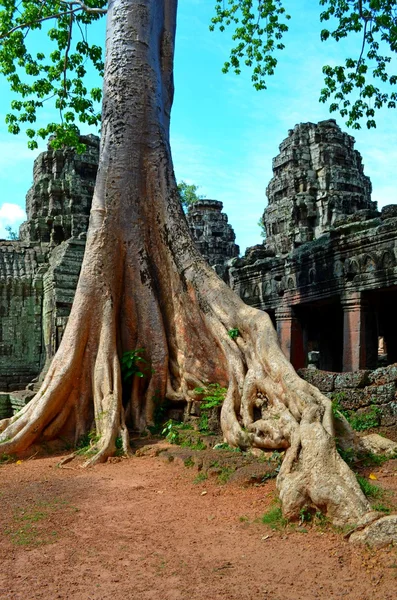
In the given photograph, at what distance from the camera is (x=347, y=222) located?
9195 millimetres

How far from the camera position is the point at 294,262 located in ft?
34.4

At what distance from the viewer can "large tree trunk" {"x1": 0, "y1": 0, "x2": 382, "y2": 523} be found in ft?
16.7

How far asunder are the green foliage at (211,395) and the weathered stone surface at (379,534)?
255 centimetres

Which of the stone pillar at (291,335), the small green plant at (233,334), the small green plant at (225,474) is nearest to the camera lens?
the small green plant at (225,474)

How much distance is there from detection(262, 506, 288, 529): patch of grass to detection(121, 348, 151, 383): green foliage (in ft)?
9.43

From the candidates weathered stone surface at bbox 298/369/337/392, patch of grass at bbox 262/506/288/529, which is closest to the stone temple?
weathered stone surface at bbox 298/369/337/392

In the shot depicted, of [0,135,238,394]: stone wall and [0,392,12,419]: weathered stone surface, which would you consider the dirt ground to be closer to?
[0,392,12,419]: weathered stone surface

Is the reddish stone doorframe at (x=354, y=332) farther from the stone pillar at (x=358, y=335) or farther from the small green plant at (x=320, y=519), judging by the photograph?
the small green plant at (x=320, y=519)

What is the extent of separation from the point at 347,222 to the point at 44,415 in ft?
19.0

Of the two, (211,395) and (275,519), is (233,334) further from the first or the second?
(275,519)

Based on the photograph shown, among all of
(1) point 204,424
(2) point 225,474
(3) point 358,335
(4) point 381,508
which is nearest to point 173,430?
(1) point 204,424

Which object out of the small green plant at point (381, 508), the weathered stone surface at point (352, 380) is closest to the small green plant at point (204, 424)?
the weathered stone surface at point (352, 380)

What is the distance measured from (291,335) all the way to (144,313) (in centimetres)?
504

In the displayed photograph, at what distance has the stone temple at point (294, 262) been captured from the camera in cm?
898
